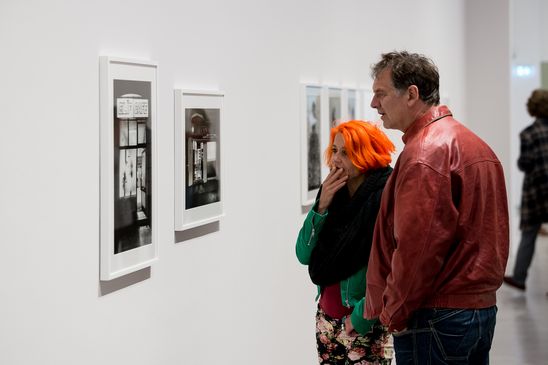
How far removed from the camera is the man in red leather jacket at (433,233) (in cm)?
327

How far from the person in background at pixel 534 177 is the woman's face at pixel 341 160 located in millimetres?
6483

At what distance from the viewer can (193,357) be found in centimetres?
404

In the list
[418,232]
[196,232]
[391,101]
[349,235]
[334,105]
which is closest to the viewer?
[418,232]

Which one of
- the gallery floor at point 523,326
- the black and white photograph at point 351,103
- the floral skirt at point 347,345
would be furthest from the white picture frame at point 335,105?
the floral skirt at point 347,345

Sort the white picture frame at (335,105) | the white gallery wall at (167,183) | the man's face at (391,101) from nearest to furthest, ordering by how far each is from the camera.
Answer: the white gallery wall at (167,183), the man's face at (391,101), the white picture frame at (335,105)

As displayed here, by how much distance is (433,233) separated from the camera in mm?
3260

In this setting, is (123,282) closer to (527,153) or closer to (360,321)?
(360,321)

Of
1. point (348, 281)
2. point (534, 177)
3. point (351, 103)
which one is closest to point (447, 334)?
Result: point (348, 281)

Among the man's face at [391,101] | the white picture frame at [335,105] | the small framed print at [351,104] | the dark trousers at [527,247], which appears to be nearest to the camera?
the man's face at [391,101]

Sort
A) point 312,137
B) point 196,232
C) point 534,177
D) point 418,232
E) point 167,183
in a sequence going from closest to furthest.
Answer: point 418,232 → point 167,183 → point 196,232 → point 312,137 → point 534,177

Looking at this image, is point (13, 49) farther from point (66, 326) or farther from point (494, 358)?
point (494, 358)

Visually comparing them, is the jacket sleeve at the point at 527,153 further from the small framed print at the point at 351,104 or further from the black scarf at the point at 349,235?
the black scarf at the point at 349,235

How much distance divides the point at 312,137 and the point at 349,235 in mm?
2035

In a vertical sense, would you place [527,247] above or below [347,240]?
below
